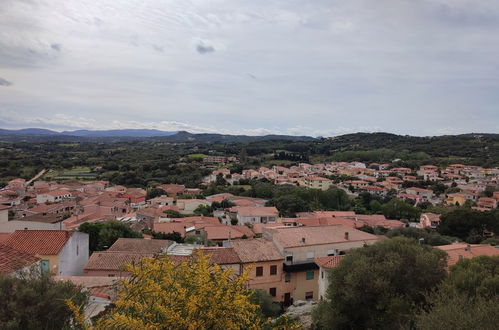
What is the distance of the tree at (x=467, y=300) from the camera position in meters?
6.25

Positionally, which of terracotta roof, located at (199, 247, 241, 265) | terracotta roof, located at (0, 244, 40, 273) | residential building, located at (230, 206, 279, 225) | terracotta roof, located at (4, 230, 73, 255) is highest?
terracotta roof, located at (0, 244, 40, 273)

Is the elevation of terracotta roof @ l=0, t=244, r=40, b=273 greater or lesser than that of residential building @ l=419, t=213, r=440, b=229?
greater

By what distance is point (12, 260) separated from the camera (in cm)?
1096

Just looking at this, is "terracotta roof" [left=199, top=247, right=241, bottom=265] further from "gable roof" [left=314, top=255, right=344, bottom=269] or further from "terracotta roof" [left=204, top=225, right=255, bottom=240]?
"terracotta roof" [left=204, top=225, right=255, bottom=240]

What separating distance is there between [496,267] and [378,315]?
420 centimetres

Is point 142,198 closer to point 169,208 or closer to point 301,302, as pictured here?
point 169,208

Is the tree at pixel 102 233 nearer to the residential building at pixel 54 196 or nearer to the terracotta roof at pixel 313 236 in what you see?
the terracotta roof at pixel 313 236

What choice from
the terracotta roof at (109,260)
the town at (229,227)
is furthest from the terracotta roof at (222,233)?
the terracotta roof at (109,260)

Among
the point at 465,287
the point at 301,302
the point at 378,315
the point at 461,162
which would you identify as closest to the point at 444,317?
the point at 465,287

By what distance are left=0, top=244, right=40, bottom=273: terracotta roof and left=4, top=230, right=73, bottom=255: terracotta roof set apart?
13.3ft

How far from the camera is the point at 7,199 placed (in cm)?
5272

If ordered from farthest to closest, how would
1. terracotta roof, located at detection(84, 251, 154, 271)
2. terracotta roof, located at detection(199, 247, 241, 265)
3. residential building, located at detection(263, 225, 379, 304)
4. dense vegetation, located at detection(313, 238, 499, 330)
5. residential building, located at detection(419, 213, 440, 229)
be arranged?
residential building, located at detection(419, 213, 440, 229), residential building, located at detection(263, 225, 379, 304), terracotta roof, located at detection(199, 247, 241, 265), terracotta roof, located at detection(84, 251, 154, 271), dense vegetation, located at detection(313, 238, 499, 330)

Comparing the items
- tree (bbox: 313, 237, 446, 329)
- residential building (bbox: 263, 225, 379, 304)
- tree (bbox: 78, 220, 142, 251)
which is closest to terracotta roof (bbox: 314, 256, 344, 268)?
residential building (bbox: 263, 225, 379, 304)

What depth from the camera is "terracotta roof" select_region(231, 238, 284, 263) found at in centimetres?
1812
